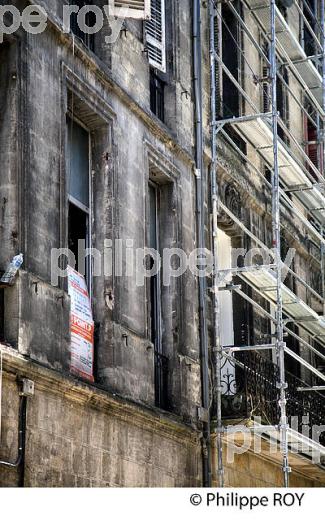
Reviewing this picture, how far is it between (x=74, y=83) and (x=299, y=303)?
643 cm

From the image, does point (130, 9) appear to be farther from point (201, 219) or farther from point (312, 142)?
point (312, 142)

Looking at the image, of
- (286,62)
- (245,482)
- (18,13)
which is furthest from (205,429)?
(286,62)

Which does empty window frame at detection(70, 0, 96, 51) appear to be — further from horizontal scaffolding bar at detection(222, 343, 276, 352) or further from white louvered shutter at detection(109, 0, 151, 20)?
horizontal scaffolding bar at detection(222, 343, 276, 352)

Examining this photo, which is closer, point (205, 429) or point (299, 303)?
point (205, 429)

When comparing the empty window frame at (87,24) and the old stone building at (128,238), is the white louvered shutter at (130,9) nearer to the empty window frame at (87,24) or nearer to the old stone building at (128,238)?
the old stone building at (128,238)

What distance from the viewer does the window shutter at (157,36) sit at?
19.1 meters

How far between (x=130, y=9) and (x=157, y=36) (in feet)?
5.10

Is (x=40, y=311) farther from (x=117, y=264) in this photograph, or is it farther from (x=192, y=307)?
(x=192, y=307)

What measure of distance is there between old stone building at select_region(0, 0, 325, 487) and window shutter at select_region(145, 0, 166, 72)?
0.03 metres

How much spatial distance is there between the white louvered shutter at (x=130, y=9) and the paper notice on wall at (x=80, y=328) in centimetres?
347

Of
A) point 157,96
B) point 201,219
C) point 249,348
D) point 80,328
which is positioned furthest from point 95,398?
point 157,96

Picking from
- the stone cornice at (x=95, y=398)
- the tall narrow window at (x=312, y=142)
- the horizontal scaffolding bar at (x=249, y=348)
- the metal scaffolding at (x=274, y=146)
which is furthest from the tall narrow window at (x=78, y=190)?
the tall narrow window at (x=312, y=142)

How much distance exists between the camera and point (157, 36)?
19.3m

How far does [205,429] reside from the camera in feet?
62.6
